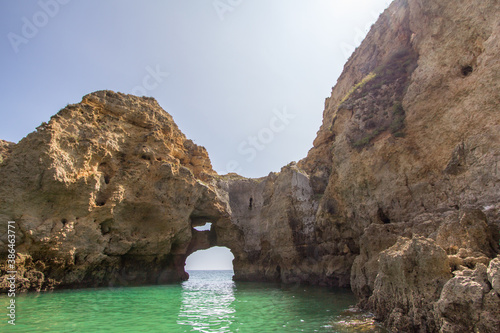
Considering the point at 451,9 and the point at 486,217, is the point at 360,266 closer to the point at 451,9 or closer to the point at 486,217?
the point at 486,217

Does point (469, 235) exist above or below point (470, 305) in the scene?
above

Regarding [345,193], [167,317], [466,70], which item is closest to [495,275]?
[167,317]

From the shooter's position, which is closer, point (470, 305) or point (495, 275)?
point (495, 275)

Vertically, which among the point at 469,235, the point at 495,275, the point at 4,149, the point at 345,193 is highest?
the point at 4,149

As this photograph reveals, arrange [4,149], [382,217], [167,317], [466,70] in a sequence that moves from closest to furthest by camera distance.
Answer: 1. [167,317]
2. [466,70]
3. [382,217]
4. [4,149]

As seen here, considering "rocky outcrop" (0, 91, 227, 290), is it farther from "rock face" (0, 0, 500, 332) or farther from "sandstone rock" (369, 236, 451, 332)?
"sandstone rock" (369, 236, 451, 332)

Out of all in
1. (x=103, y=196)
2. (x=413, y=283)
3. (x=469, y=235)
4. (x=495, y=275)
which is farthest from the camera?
(x=103, y=196)

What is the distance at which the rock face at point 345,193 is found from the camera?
772cm

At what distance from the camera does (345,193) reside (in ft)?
58.5

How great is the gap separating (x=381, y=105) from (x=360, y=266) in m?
10.2

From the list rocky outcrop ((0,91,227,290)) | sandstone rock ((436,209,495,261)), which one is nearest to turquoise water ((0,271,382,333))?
sandstone rock ((436,209,495,261))

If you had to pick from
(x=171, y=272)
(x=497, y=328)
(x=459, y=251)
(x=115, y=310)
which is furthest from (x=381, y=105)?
(x=171, y=272)

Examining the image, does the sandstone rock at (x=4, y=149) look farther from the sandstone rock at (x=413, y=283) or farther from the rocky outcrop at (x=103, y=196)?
the sandstone rock at (x=413, y=283)

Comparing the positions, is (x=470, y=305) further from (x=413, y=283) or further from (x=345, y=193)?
(x=345, y=193)
